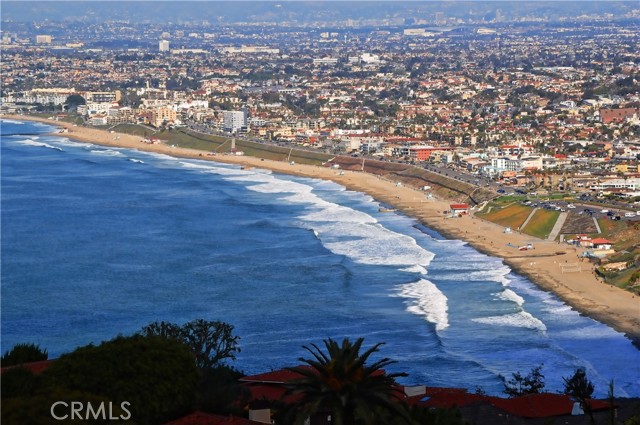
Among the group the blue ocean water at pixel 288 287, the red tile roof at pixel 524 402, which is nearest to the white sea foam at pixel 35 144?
the blue ocean water at pixel 288 287

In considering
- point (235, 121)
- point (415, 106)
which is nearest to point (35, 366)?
point (235, 121)

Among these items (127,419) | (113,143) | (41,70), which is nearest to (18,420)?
(127,419)

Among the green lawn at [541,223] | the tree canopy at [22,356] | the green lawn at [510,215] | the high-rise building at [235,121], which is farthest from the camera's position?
the high-rise building at [235,121]

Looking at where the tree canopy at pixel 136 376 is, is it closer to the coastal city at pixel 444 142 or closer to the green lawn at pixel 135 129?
the coastal city at pixel 444 142

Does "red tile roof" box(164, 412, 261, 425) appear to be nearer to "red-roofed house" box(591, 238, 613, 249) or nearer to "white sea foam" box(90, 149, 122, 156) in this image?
"red-roofed house" box(591, 238, 613, 249)

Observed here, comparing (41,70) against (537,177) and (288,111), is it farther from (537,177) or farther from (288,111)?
(537,177)

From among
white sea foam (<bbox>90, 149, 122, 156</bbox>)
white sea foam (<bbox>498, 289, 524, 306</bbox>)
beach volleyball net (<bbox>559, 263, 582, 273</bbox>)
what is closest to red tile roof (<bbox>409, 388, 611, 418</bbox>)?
white sea foam (<bbox>498, 289, 524, 306</bbox>)
